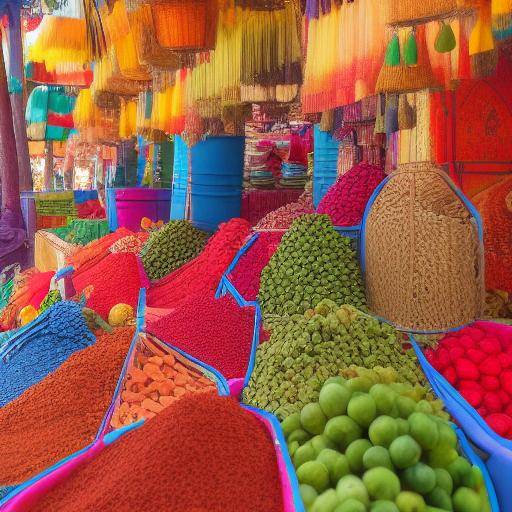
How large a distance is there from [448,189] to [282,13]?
1080 mm

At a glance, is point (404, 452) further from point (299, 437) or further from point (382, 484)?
point (299, 437)

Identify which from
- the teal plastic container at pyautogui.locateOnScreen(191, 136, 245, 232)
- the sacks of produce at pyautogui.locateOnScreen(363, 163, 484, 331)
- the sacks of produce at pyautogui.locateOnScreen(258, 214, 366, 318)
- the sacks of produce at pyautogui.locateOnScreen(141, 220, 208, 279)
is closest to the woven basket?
the sacks of produce at pyautogui.locateOnScreen(363, 163, 484, 331)

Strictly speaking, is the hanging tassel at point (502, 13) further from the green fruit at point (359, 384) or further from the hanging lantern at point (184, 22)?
the hanging lantern at point (184, 22)

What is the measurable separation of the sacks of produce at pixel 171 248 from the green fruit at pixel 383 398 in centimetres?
245

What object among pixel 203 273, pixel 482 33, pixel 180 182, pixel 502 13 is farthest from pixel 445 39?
pixel 180 182

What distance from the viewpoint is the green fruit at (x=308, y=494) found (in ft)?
3.49

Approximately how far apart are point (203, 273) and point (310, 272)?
90 cm

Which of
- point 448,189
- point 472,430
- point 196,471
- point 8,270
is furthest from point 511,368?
point 8,270

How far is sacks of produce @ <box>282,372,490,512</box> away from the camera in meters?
1.03

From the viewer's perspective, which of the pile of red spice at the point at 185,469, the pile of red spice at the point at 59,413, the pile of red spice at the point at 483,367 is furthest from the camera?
the pile of red spice at the point at 483,367

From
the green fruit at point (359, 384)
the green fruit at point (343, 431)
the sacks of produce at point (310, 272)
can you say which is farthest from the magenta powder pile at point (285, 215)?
the green fruit at point (343, 431)

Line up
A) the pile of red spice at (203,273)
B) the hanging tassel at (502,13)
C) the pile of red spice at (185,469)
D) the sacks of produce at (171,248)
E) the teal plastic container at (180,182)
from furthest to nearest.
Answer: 1. the teal plastic container at (180,182)
2. the sacks of produce at (171,248)
3. the pile of red spice at (203,273)
4. the hanging tassel at (502,13)
5. the pile of red spice at (185,469)

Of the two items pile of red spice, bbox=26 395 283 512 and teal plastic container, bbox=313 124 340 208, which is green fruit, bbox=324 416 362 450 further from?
teal plastic container, bbox=313 124 340 208

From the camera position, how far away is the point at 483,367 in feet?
5.84
